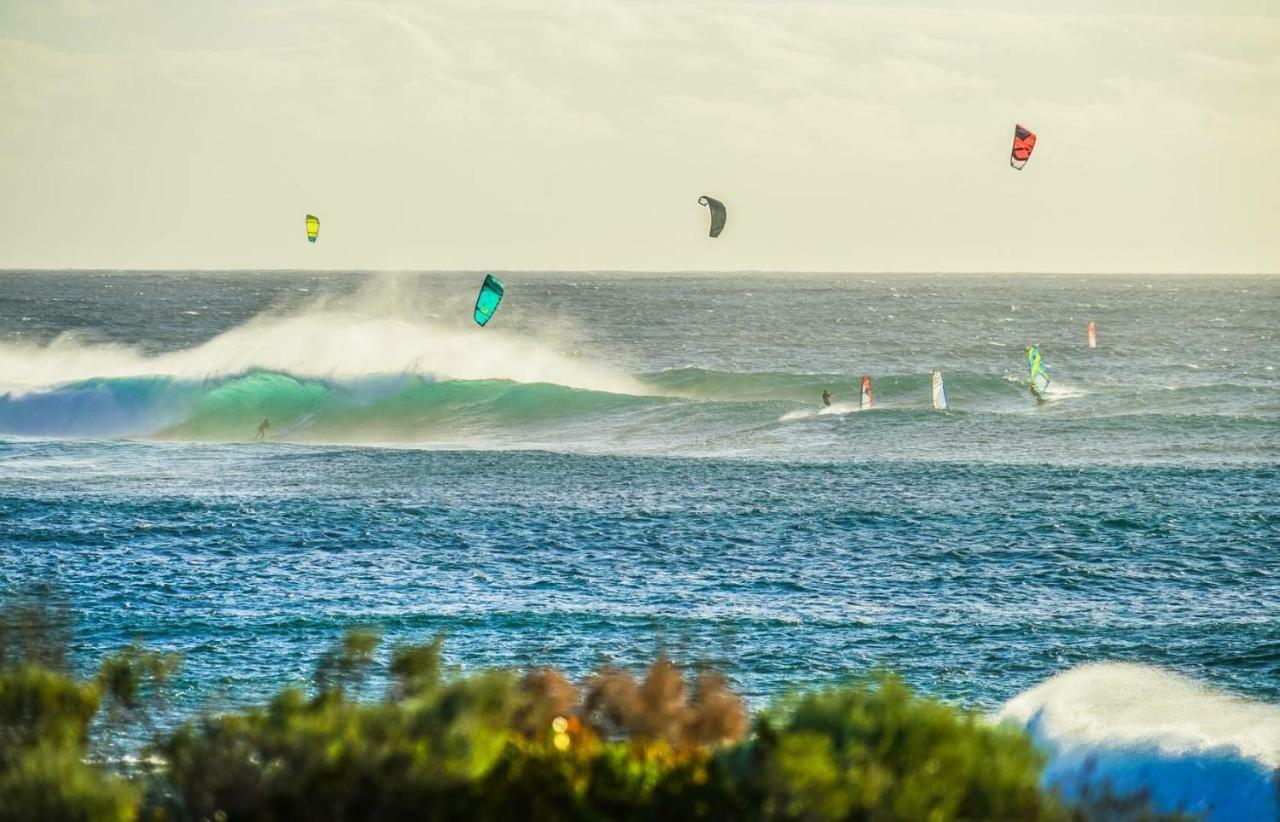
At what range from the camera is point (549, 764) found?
8.23 metres

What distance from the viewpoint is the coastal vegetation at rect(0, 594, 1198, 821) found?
752 centimetres

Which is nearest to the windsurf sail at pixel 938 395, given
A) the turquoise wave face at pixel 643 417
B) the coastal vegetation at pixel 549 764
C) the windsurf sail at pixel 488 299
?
the turquoise wave face at pixel 643 417

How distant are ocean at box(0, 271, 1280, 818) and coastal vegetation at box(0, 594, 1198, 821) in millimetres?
6745

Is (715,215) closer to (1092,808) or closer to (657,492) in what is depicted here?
(657,492)

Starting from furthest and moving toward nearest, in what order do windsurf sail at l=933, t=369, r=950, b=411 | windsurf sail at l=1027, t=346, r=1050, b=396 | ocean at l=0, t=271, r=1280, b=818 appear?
windsurf sail at l=1027, t=346, r=1050, b=396
windsurf sail at l=933, t=369, r=950, b=411
ocean at l=0, t=271, r=1280, b=818

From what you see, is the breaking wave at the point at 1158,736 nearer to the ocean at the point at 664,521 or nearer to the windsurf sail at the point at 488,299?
the ocean at the point at 664,521

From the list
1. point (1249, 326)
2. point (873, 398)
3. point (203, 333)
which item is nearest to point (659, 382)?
point (873, 398)

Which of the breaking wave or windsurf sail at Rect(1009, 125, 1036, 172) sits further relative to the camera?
windsurf sail at Rect(1009, 125, 1036, 172)

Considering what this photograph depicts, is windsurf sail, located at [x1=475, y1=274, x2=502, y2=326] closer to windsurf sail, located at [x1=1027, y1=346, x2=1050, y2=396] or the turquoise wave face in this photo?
the turquoise wave face

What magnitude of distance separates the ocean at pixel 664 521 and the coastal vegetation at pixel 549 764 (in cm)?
674

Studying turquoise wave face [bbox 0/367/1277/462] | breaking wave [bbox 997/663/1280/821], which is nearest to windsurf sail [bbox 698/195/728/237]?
turquoise wave face [bbox 0/367/1277/462]

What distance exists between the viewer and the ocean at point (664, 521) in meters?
19.2

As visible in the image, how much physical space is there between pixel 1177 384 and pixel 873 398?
13660 millimetres

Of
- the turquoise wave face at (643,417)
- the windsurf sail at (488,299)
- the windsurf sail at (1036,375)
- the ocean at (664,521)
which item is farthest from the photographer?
the windsurf sail at (1036,375)
